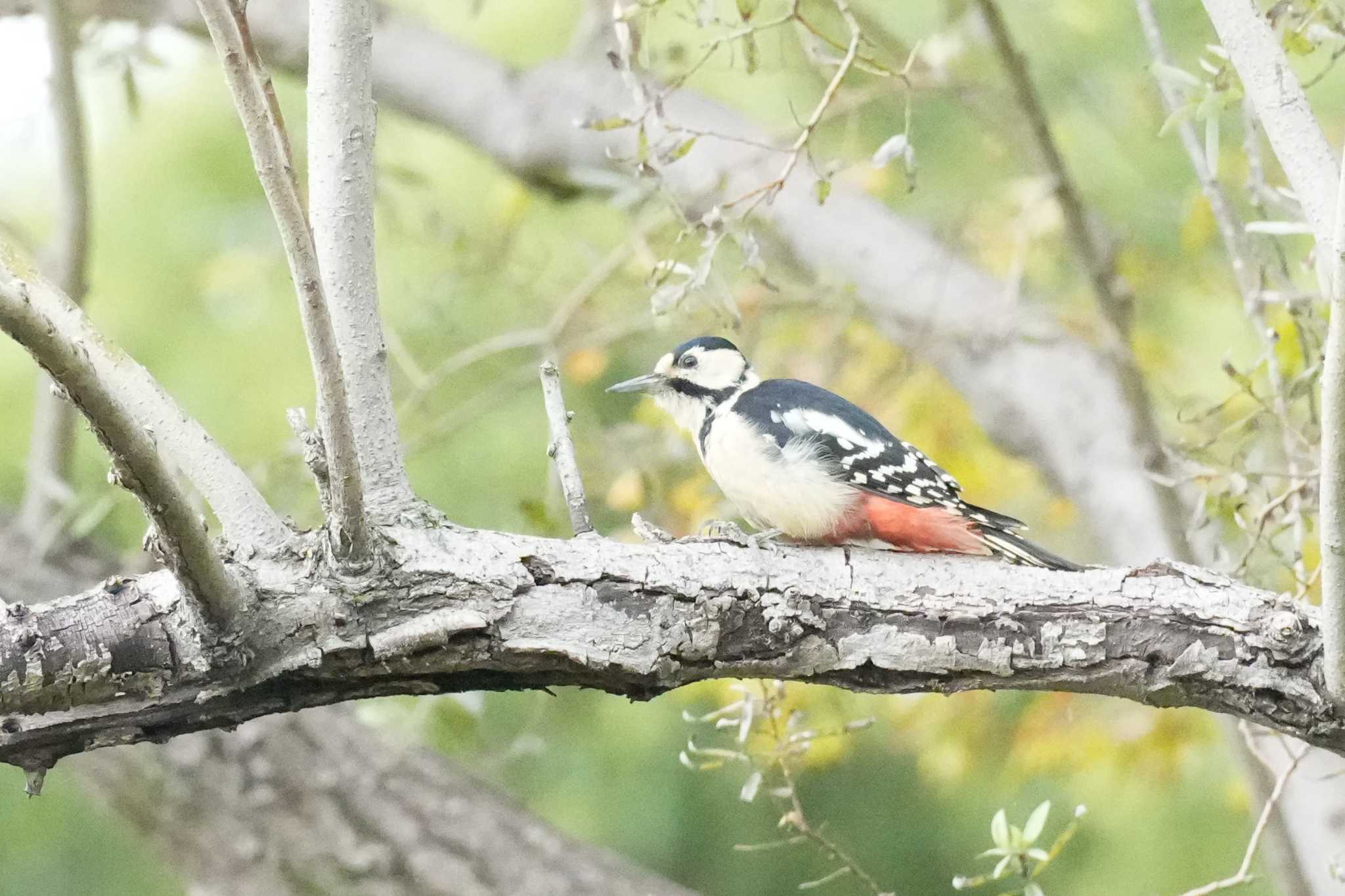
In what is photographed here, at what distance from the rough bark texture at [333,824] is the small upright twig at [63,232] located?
91 centimetres

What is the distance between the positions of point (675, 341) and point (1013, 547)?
3333 mm

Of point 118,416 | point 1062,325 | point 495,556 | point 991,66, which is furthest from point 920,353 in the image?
point 118,416

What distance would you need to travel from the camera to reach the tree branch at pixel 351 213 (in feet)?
7.30

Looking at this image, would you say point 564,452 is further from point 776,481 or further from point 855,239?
point 855,239

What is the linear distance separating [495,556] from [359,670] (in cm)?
26

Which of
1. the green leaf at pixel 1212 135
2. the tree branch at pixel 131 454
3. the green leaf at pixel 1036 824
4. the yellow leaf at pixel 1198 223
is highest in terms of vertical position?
the yellow leaf at pixel 1198 223

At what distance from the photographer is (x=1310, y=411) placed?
3.10 m

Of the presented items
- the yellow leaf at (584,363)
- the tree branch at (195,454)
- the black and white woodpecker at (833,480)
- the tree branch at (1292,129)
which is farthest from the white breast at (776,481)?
the yellow leaf at (584,363)

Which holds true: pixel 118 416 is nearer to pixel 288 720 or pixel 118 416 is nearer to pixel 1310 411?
pixel 1310 411

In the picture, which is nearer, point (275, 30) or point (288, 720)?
point (288, 720)

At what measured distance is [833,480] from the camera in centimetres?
297

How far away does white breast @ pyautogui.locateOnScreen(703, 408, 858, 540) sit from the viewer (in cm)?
293

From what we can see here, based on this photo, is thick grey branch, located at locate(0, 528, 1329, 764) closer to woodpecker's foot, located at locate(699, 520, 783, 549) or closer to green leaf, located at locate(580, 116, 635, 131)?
woodpecker's foot, located at locate(699, 520, 783, 549)

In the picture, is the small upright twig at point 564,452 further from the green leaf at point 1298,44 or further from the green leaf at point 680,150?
the green leaf at point 1298,44
